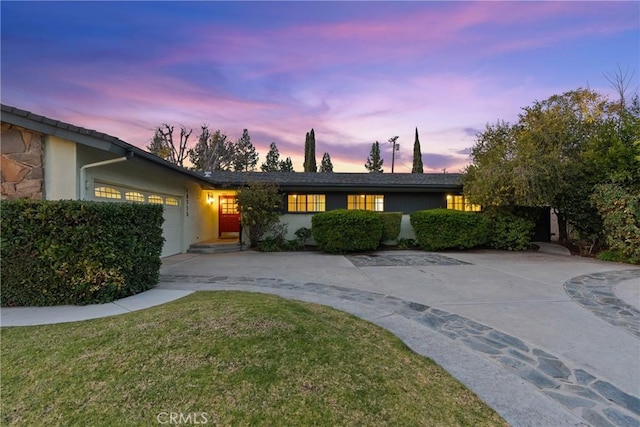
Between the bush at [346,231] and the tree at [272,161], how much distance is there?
28.3 meters

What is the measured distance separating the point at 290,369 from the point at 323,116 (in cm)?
1270

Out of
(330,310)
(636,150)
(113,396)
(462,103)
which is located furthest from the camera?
(462,103)

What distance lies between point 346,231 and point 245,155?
91.9 feet

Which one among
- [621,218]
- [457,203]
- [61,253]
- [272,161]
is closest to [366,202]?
[457,203]

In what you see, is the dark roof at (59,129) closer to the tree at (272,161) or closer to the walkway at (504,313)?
the walkway at (504,313)

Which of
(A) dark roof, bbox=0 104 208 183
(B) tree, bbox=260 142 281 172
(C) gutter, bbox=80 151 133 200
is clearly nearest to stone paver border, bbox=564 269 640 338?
(A) dark roof, bbox=0 104 208 183

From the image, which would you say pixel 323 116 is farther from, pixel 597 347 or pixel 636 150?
pixel 597 347

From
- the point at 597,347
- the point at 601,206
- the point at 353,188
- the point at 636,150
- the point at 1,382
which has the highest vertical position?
the point at 636,150

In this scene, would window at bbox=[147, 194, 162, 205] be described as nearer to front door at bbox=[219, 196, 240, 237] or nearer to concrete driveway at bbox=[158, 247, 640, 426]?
concrete driveway at bbox=[158, 247, 640, 426]

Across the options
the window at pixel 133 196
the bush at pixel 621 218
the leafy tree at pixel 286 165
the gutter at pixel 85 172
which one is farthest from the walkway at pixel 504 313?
the leafy tree at pixel 286 165

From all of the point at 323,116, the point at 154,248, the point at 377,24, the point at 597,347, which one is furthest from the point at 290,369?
the point at 323,116

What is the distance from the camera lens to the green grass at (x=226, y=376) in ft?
6.25

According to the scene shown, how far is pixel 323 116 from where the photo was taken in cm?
1360

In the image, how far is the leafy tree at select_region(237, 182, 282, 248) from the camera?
10891 mm
